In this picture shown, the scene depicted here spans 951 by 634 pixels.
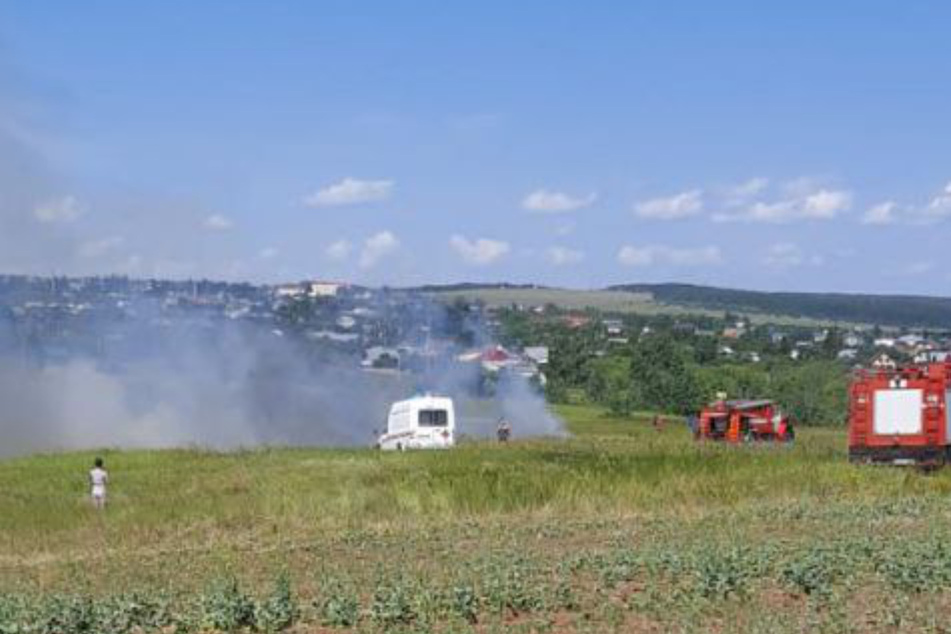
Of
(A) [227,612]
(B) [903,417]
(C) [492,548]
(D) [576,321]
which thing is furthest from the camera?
(D) [576,321]

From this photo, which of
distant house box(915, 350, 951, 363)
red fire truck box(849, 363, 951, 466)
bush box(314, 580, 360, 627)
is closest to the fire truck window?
red fire truck box(849, 363, 951, 466)

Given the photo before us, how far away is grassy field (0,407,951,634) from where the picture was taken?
1267cm

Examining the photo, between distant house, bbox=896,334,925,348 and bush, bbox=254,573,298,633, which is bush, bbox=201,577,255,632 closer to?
bush, bbox=254,573,298,633

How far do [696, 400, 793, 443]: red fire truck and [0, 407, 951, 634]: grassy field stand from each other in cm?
2897

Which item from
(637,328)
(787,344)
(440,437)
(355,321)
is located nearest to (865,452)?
(440,437)

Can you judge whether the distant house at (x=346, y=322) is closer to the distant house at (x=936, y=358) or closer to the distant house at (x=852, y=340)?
the distant house at (x=936, y=358)

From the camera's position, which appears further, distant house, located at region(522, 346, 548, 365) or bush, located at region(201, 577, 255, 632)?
distant house, located at region(522, 346, 548, 365)

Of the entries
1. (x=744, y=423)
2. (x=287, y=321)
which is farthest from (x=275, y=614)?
(x=287, y=321)

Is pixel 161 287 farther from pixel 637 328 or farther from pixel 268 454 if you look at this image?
pixel 637 328

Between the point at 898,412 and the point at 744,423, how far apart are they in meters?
21.8

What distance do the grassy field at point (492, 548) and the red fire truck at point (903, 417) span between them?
10079 millimetres

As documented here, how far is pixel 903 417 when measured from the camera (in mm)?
47031

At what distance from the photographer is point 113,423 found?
69.2m

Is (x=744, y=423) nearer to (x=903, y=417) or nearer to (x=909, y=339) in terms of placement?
(x=903, y=417)
